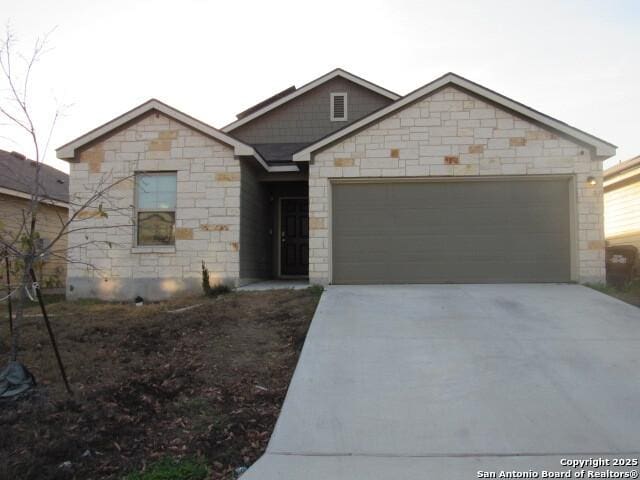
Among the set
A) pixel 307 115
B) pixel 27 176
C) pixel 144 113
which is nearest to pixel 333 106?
pixel 307 115

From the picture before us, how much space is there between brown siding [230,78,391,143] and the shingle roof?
5868mm

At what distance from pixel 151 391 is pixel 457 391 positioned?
10.7 feet

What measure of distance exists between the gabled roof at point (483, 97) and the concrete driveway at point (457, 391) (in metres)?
3.56

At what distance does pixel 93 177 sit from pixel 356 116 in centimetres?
784

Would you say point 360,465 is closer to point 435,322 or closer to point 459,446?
point 459,446

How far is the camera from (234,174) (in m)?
10.6

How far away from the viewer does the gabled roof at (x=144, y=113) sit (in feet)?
34.5

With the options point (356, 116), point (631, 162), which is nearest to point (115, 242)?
point (356, 116)

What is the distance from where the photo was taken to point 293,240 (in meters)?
13.8

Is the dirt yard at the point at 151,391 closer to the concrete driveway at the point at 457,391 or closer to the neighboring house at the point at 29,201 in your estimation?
the concrete driveway at the point at 457,391

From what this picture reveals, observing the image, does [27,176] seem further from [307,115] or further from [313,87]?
[313,87]

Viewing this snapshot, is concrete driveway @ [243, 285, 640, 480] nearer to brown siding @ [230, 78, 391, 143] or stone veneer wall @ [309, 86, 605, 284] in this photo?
stone veneer wall @ [309, 86, 605, 284]

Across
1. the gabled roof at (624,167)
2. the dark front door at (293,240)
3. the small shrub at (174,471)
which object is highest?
the gabled roof at (624,167)

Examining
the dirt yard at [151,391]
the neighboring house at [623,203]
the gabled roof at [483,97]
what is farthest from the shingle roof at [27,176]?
the neighboring house at [623,203]
